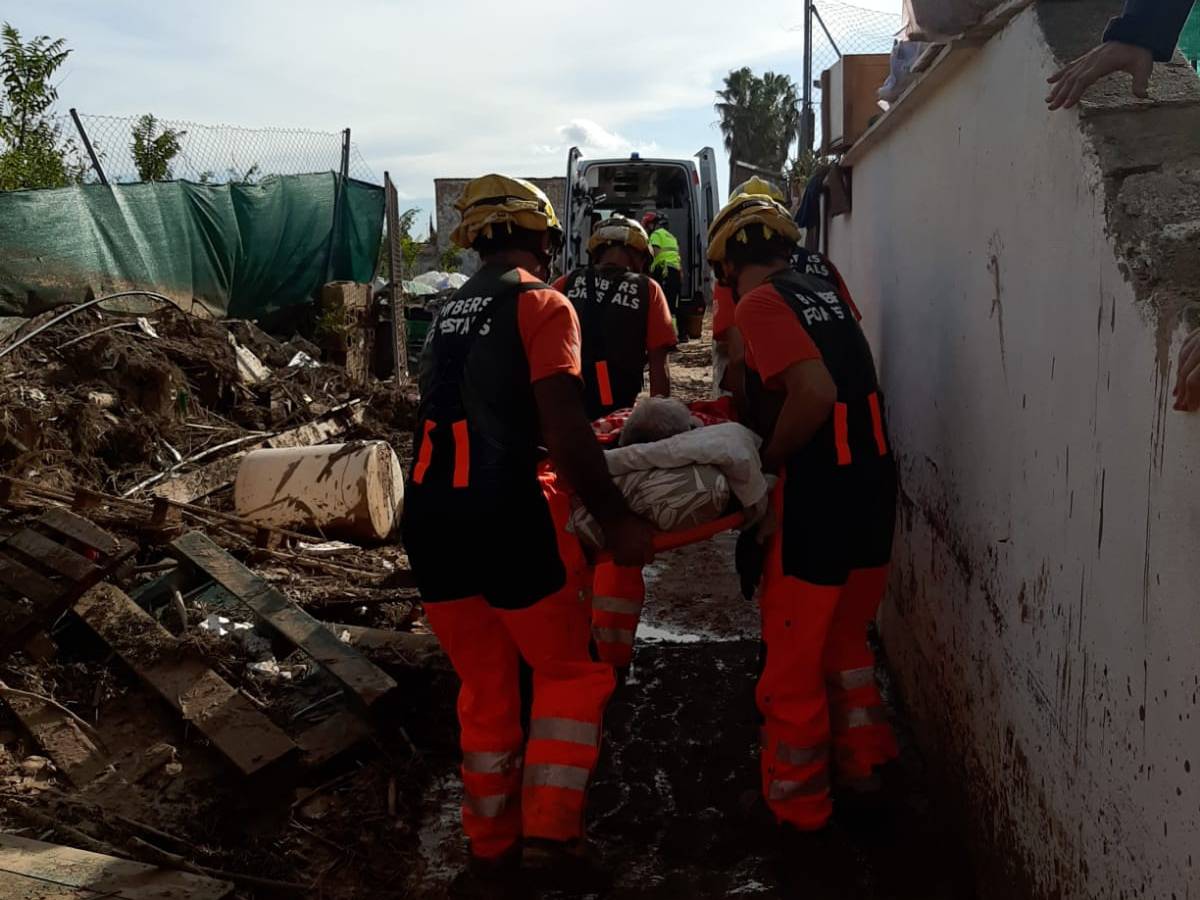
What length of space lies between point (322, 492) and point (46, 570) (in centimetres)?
181

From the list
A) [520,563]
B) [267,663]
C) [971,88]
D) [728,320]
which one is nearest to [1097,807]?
[520,563]

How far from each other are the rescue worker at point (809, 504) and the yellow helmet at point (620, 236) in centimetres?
178

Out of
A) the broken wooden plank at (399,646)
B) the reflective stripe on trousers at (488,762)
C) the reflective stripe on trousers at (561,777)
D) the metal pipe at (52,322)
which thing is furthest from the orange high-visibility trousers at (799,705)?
the metal pipe at (52,322)

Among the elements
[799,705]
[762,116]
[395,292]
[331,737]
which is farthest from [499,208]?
[762,116]

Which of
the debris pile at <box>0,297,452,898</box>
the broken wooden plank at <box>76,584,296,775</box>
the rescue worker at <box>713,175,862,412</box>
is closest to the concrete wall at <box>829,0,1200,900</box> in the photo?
the rescue worker at <box>713,175,862,412</box>

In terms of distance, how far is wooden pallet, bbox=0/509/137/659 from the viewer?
12.3 feet

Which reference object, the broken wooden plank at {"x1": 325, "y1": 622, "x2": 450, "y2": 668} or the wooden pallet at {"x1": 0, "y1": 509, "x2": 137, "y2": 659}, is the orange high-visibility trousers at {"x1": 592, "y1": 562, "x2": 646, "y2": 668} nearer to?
the broken wooden plank at {"x1": 325, "y1": 622, "x2": 450, "y2": 668}

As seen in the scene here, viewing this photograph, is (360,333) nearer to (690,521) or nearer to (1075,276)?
(690,521)

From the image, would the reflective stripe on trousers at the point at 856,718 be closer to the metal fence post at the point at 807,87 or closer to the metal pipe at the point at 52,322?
the metal pipe at the point at 52,322

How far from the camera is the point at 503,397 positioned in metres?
2.61

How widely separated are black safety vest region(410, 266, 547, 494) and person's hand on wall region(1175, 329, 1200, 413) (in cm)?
156

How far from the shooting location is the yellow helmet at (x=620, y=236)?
15.3 ft

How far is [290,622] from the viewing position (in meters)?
3.86

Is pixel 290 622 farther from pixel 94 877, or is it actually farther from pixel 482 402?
pixel 482 402
